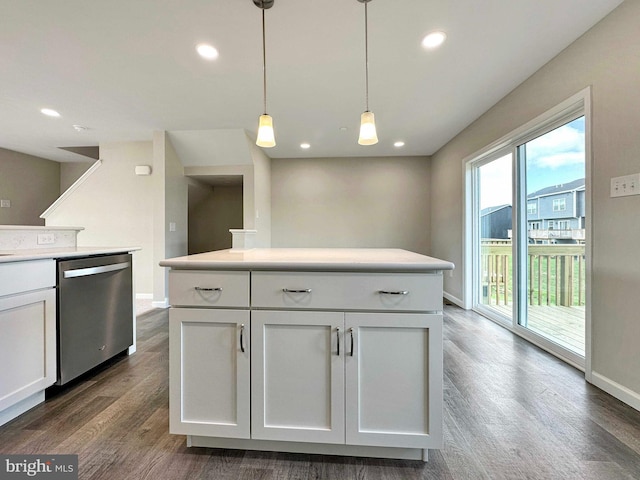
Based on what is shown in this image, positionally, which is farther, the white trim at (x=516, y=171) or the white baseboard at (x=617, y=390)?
the white trim at (x=516, y=171)

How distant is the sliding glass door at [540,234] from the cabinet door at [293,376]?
200 centimetres

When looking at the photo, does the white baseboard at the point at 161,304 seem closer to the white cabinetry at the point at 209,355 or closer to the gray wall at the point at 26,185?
the white cabinetry at the point at 209,355

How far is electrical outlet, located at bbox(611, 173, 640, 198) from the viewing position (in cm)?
166

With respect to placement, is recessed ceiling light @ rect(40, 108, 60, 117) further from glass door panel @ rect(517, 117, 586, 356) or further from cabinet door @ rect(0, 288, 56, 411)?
glass door panel @ rect(517, 117, 586, 356)

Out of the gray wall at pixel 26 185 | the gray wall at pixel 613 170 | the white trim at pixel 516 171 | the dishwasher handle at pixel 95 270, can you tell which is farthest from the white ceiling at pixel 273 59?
the gray wall at pixel 26 185

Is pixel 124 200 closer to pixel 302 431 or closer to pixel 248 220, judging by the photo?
pixel 248 220

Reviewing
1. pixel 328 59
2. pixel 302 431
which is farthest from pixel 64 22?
pixel 302 431

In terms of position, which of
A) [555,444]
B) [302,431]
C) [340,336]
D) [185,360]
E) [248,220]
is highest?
[248,220]

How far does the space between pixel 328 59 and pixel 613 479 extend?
9.42 ft

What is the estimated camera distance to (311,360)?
4.11ft

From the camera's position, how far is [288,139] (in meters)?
4.36

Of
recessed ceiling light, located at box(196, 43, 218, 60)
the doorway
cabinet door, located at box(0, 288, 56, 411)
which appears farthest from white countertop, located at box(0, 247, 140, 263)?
the doorway

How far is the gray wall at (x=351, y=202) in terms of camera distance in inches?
212

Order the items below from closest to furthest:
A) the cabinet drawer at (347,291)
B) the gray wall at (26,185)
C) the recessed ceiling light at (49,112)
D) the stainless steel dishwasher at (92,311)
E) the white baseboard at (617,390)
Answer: the cabinet drawer at (347,291), the white baseboard at (617,390), the stainless steel dishwasher at (92,311), the recessed ceiling light at (49,112), the gray wall at (26,185)
